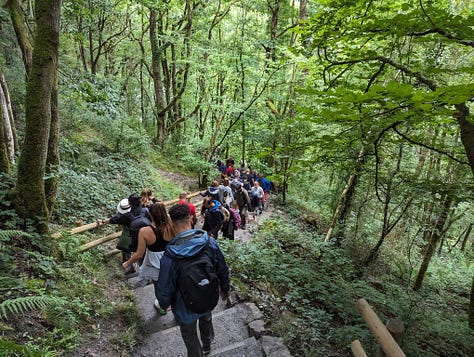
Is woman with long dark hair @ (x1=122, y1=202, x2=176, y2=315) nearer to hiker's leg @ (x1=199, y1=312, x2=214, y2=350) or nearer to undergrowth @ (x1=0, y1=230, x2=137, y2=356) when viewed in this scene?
undergrowth @ (x1=0, y1=230, x2=137, y2=356)

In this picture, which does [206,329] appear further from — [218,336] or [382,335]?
[382,335]

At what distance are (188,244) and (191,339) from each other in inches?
49.8

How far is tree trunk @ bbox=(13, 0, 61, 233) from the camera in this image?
4805 mm

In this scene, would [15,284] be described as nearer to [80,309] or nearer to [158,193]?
[80,309]

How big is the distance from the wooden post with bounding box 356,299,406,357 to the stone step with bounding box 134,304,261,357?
5.49 feet

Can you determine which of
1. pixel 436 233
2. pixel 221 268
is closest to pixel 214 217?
pixel 221 268

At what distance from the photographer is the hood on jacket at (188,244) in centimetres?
330

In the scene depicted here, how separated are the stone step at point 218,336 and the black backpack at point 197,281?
1.31 m

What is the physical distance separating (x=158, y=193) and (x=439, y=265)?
49.8ft

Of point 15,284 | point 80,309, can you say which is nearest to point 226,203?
point 80,309

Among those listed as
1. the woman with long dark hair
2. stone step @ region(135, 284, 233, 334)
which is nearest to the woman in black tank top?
the woman with long dark hair

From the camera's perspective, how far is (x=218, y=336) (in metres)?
4.67

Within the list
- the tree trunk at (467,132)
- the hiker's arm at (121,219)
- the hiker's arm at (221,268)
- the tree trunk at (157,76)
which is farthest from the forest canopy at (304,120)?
the hiker's arm at (221,268)

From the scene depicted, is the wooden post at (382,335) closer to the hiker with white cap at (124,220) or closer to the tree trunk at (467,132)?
the tree trunk at (467,132)
